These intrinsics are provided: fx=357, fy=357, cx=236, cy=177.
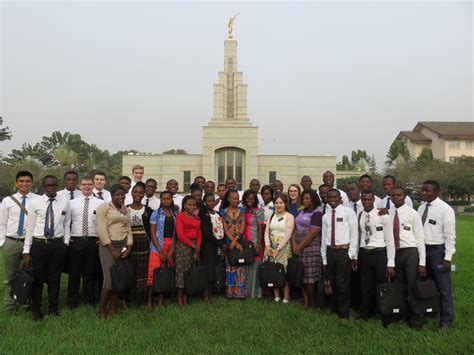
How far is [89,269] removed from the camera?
232 inches

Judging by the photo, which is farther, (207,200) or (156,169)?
(156,169)

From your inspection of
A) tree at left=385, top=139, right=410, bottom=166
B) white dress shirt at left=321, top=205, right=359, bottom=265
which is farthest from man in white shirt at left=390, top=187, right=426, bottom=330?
tree at left=385, top=139, right=410, bottom=166

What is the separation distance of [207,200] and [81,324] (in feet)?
8.65

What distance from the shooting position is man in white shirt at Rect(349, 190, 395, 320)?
5023 mm

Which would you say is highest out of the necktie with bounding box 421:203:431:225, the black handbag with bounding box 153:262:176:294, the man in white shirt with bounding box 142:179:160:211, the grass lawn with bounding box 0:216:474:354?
the man in white shirt with bounding box 142:179:160:211

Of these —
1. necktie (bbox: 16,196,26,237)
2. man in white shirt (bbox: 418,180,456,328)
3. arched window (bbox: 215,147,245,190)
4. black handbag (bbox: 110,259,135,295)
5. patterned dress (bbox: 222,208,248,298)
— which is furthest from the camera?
arched window (bbox: 215,147,245,190)

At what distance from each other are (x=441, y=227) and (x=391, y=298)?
4.00ft

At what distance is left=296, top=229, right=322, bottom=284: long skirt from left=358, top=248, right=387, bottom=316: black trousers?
71 cm

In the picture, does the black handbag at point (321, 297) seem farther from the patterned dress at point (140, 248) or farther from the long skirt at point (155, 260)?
the patterned dress at point (140, 248)

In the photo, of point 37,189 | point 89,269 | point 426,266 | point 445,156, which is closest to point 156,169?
point 37,189

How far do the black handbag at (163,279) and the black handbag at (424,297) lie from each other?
351 centimetres

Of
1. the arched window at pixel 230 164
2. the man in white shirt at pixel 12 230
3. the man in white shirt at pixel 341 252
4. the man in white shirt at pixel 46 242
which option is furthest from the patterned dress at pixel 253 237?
the arched window at pixel 230 164

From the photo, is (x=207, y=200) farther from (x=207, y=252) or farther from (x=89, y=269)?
(x=89, y=269)

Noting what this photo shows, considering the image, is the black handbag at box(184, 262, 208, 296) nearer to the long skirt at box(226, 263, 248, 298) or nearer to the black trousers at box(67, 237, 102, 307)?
the long skirt at box(226, 263, 248, 298)
